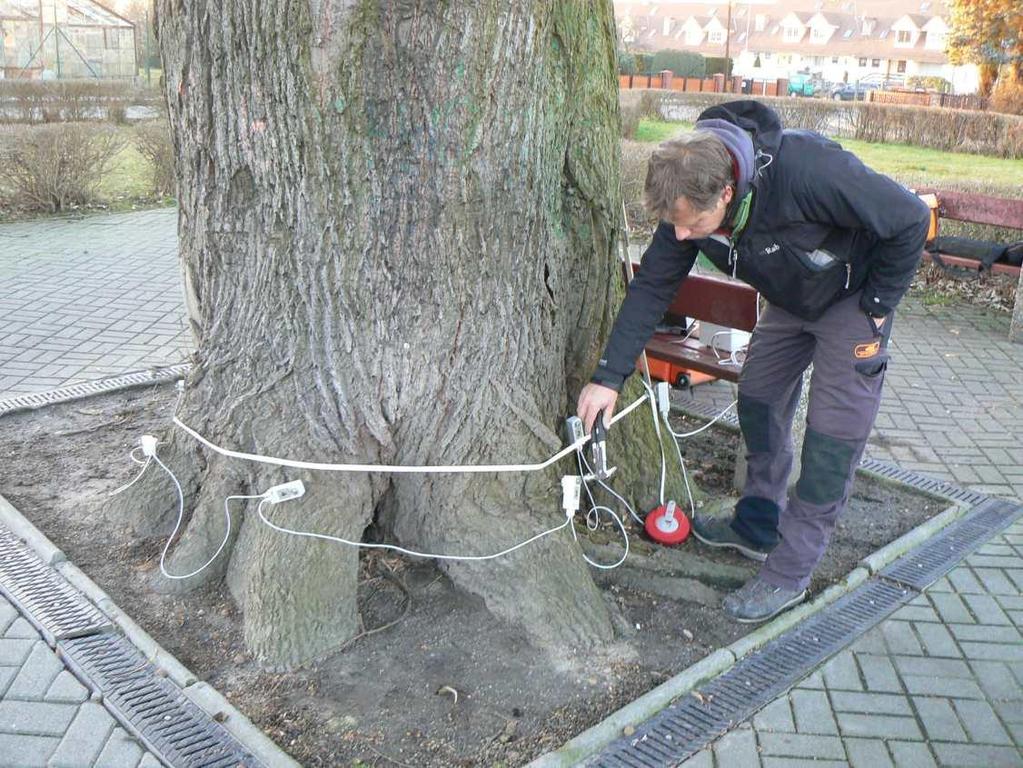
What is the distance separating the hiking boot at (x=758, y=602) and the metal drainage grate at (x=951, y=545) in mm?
592

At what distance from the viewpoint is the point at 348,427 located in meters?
3.36

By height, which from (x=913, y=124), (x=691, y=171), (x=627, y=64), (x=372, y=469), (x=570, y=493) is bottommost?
(x=570, y=493)

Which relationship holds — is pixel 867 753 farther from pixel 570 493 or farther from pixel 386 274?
pixel 386 274

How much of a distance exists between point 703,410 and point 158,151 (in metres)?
9.70

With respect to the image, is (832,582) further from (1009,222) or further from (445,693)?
(1009,222)

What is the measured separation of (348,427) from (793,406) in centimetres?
176

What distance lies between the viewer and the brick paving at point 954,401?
504 centimetres

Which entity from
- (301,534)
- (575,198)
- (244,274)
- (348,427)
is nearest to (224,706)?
(301,534)

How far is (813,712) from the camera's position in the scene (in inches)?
120

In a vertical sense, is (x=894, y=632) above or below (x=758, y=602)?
below

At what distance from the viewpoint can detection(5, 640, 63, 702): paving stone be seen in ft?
9.83

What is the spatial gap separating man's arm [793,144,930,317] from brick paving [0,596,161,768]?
98.6 inches

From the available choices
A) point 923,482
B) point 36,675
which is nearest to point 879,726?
point 923,482

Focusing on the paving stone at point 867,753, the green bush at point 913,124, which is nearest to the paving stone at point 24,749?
the paving stone at point 867,753
